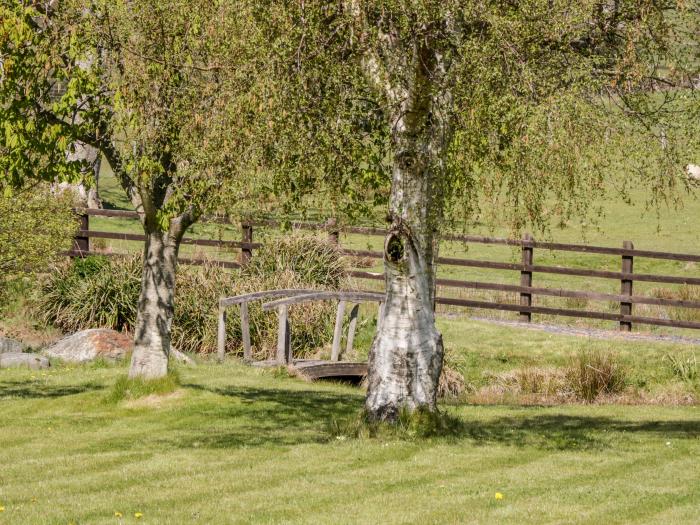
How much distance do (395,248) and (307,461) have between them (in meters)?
2.69

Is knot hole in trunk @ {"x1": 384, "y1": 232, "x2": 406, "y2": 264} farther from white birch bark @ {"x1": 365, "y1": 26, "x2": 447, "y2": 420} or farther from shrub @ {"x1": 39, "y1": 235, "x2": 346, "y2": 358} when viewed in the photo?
shrub @ {"x1": 39, "y1": 235, "x2": 346, "y2": 358}

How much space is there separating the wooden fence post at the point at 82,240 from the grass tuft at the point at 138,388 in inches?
451

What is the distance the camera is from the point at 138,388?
698 inches

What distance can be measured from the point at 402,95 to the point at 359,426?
12.5 ft

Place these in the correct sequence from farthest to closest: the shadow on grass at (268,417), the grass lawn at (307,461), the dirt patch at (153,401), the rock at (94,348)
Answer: the rock at (94,348) < the dirt patch at (153,401) < the shadow on grass at (268,417) < the grass lawn at (307,461)

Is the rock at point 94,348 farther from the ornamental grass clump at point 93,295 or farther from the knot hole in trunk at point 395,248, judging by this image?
the knot hole in trunk at point 395,248

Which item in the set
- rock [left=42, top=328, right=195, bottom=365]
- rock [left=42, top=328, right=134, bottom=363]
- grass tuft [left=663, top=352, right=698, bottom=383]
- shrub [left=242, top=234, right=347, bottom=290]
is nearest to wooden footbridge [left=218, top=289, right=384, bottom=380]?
rock [left=42, top=328, right=195, bottom=365]

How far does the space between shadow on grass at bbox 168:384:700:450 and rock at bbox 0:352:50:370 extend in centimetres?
475

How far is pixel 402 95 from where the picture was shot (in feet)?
46.7

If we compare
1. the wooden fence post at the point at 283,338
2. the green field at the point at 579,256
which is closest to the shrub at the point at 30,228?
the wooden fence post at the point at 283,338

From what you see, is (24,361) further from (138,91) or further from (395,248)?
(395,248)

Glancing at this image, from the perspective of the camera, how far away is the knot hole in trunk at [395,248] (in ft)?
47.5

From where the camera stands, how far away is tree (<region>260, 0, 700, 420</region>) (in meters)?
13.0

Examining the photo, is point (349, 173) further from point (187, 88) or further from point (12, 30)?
point (12, 30)
